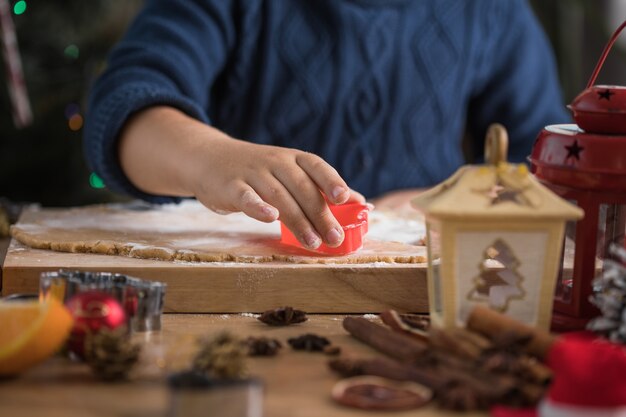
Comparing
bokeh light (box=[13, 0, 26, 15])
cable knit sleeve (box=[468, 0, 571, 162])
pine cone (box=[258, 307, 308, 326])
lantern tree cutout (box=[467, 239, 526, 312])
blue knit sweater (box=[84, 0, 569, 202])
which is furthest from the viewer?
bokeh light (box=[13, 0, 26, 15])

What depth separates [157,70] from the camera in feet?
4.78

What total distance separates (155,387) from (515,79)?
1.44m

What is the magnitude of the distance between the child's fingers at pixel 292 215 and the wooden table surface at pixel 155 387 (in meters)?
0.18

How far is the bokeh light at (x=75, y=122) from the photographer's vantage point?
2.49 metres

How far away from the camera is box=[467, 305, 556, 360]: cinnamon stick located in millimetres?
672

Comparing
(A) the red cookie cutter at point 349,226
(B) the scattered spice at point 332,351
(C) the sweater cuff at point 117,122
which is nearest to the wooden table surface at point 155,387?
(B) the scattered spice at point 332,351

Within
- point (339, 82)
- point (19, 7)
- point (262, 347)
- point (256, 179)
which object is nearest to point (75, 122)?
point (19, 7)

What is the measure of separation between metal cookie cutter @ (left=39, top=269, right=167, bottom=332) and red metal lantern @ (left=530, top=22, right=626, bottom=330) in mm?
377

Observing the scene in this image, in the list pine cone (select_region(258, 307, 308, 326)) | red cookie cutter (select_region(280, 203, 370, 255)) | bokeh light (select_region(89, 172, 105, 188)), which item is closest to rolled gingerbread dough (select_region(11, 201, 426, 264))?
red cookie cutter (select_region(280, 203, 370, 255))

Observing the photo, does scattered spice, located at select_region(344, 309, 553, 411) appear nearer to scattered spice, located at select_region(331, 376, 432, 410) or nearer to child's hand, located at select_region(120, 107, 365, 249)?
scattered spice, located at select_region(331, 376, 432, 410)

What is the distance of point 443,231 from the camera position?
0.70 m

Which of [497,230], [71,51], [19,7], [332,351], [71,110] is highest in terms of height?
[19,7]

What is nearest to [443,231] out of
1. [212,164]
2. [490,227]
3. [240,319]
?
[490,227]

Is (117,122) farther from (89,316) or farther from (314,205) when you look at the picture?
(89,316)
